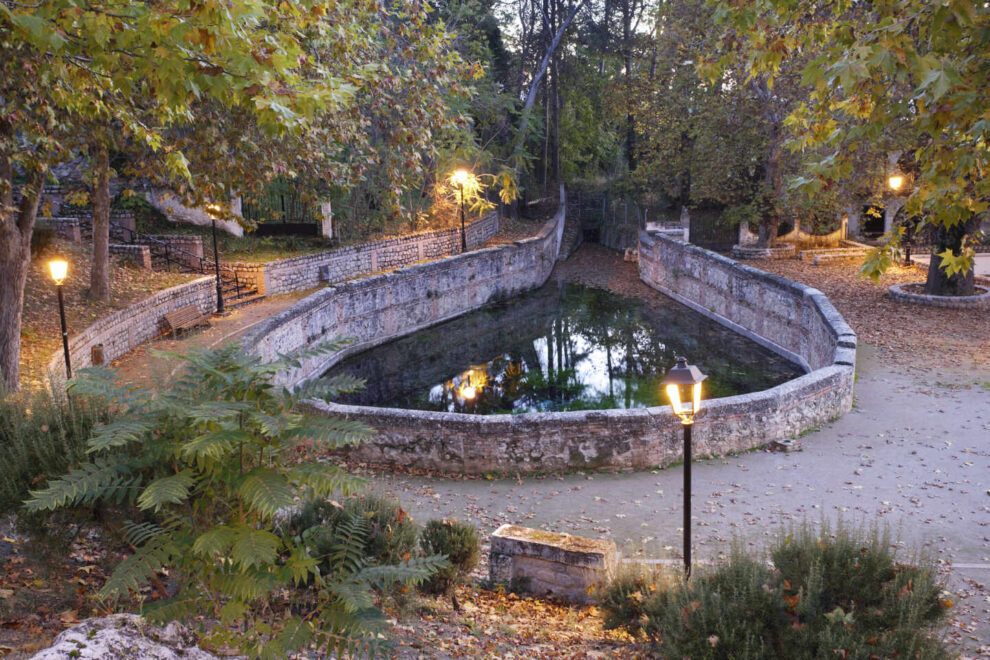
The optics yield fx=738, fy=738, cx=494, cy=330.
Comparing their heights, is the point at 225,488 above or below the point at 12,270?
below

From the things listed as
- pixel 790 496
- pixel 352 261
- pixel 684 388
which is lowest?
pixel 790 496

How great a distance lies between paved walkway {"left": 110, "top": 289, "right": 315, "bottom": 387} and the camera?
1450cm

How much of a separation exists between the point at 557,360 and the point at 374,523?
14.2m

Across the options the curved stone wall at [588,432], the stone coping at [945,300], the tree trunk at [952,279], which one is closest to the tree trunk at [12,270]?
the curved stone wall at [588,432]

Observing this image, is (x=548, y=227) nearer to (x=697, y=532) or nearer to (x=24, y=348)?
(x=24, y=348)

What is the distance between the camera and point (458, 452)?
1061 cm

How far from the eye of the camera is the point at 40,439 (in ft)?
17.4

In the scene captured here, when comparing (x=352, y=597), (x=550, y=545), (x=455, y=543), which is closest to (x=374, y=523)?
(x=455, y=543)

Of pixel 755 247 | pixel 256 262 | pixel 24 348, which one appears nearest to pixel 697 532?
pixel 24 348

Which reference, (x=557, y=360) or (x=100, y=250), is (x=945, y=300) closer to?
(x=557, y=360)

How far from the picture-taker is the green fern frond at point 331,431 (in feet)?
13.7

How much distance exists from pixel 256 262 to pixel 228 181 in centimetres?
1165

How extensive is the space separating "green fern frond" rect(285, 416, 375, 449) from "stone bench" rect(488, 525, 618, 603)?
3178 mm

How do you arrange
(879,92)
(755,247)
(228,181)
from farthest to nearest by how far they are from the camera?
(755,247) < (228,181) < (879,92)
